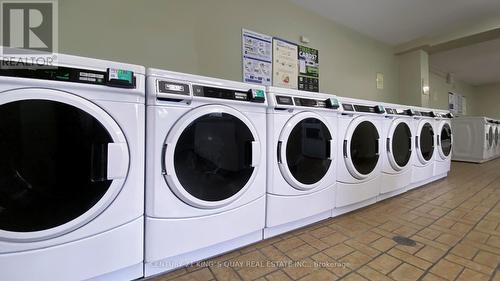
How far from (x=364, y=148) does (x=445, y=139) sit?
195cm

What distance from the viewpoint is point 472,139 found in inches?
181

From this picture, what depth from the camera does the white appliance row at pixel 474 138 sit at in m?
4.44

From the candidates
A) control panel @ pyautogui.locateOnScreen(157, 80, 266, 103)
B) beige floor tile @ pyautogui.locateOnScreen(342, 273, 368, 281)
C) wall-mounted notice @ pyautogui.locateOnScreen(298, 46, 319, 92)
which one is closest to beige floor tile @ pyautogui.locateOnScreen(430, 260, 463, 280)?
beige floor tile @ pyautogui.locateOnScreen(342, 273, 368, 281)

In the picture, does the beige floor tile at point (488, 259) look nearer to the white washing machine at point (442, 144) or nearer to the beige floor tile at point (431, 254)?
the beige floor tile at point (431, 254)

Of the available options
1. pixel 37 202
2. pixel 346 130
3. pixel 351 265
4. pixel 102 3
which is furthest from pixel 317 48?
pixel 37 202

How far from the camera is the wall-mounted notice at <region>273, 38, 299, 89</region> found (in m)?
2.55

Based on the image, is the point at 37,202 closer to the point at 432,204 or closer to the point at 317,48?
the point at 432,204

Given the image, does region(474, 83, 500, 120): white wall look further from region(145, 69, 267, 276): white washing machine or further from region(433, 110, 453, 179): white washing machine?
region(145, 69, 267, 276): white washing machine

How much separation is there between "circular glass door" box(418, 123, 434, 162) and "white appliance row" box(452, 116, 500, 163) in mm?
2742

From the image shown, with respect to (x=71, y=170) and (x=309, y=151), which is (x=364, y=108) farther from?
(x=71, y=170)

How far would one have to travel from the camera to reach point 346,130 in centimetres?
178

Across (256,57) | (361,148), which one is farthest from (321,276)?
(256,57)

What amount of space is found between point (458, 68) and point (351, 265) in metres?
6.90

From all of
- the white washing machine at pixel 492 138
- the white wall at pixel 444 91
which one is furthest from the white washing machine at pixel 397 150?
the white wall at pixel 444 91
